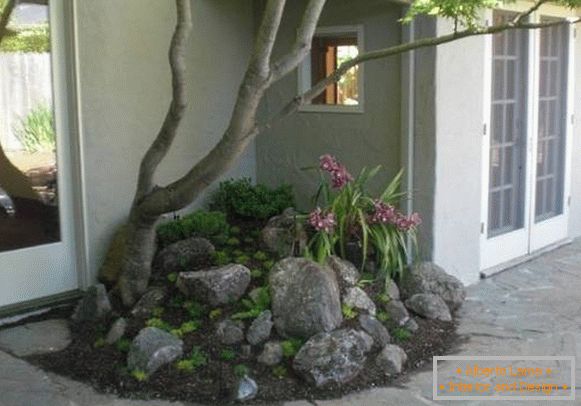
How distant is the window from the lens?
6387mm

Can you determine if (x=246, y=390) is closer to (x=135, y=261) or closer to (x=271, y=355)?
(x=271, y=355)

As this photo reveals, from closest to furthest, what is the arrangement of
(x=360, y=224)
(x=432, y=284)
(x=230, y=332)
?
(x=230, y=332) → (x=360, y=224) → (x=432, y=284)

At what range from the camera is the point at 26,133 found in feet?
17.9

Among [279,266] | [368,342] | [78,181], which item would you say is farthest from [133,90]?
[368,342]

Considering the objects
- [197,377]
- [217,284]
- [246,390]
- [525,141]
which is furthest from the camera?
[525,141]

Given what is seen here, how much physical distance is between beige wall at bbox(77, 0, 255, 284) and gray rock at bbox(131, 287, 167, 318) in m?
0.77

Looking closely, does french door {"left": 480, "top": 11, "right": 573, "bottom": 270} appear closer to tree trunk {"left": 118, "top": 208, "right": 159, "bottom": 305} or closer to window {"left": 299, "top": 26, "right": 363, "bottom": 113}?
window {"left": 299, "top": 26, "right": 363, "bottom": 113}

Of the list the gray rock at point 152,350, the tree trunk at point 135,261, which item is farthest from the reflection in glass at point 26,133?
the gray rock at point 152,350

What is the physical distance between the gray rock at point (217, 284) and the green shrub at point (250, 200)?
1.34 metres

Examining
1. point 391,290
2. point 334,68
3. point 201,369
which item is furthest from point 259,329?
point 334,68

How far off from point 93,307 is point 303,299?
4.97ft

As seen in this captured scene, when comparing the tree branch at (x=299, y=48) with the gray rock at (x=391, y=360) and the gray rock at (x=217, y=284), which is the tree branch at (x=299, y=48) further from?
the gray rock at (x=391, y=360)

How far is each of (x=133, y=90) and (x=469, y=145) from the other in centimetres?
271

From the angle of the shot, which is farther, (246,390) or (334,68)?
(334,68)
